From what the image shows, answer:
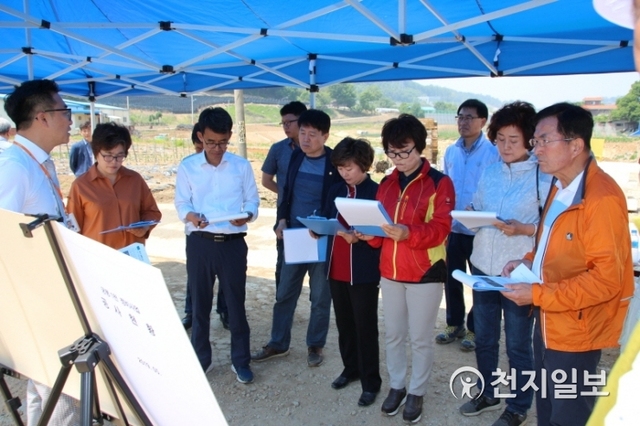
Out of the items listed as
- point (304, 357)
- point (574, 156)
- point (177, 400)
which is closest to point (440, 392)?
point (304, 357)

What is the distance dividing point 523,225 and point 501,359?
1.70 metres

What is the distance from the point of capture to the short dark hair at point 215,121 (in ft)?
11.1

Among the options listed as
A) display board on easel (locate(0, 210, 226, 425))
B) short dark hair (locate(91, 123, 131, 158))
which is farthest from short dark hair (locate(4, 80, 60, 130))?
display board on easel (locate(0, 210, 226, 425))

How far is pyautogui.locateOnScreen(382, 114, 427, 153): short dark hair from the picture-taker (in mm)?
2936

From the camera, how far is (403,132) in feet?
9.62

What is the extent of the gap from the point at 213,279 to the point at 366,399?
136 centimetres

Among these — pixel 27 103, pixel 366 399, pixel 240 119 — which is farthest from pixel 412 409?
pixel 240 119

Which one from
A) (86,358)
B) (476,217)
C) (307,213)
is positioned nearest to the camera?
(86,358)

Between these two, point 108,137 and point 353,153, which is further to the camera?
point 108,137

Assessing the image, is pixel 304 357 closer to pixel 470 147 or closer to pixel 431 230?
pixel 431 230

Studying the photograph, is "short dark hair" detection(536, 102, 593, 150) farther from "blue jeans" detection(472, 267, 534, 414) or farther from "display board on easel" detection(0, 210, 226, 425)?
"display board on easel" detection(0, 210, 226, 425)

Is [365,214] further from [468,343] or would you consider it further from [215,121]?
[468,343]

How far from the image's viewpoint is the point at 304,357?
411cm

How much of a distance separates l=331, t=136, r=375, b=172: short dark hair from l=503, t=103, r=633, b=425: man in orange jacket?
1.18 m
